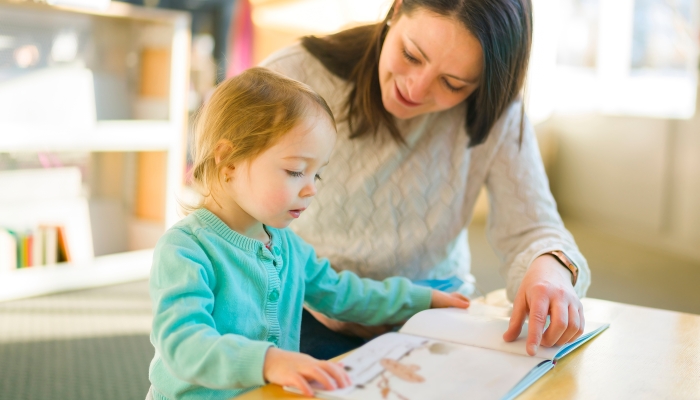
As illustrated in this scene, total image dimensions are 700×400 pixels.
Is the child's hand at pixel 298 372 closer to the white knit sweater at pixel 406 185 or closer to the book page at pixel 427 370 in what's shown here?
the book page at pixel 427 370

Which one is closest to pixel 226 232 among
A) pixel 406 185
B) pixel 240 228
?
pixel 240 228

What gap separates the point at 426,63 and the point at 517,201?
0.32m

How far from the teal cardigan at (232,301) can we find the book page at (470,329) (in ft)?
0.25

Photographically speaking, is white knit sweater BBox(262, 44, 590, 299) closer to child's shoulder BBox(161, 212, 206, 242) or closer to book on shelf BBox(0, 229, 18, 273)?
child's shoulder BBox(161, 212, 206, 242)

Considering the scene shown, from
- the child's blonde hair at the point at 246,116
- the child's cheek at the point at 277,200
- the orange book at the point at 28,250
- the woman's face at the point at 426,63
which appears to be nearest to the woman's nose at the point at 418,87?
the woman's face at the point at 426,63

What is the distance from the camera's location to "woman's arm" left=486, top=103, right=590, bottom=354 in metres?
1.00

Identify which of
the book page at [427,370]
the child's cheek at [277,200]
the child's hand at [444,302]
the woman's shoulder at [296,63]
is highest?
the woman's shoulder at [296,63]

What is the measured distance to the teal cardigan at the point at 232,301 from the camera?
0.67m

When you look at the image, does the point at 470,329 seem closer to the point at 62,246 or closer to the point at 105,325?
the point at 105,325

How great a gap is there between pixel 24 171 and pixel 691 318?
262cm

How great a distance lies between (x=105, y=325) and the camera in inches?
93.1

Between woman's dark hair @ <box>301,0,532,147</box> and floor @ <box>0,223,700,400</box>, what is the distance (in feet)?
3.49

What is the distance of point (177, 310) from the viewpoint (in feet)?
2.28

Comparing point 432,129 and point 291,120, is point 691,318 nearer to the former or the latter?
point 432,129
